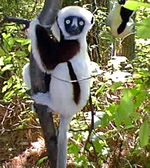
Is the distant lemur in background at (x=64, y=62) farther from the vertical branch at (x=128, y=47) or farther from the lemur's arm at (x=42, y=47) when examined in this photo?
the vertical branch at (x=128, y=47)

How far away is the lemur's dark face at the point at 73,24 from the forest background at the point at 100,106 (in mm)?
218

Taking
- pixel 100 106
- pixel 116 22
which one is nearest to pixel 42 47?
pixel 116 22

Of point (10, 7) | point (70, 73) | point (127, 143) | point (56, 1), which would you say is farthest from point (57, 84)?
point (10, 7)

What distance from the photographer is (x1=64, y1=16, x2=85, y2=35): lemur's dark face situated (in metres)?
2.35

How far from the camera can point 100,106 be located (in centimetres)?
370

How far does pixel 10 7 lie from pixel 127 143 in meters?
2.09

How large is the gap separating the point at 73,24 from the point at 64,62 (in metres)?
0.24

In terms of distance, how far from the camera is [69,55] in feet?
8.07

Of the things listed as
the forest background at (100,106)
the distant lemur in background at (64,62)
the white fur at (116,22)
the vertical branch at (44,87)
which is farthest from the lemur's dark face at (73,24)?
the white fur at (116,22)

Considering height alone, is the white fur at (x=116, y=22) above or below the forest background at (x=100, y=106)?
above

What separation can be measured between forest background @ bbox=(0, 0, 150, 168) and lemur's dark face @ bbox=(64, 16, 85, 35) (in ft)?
0.71

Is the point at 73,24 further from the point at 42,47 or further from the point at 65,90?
the point at 65,90

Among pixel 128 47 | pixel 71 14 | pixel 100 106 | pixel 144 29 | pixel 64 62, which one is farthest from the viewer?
pixel 128 47

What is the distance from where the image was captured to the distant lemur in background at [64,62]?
2361 millimetres
